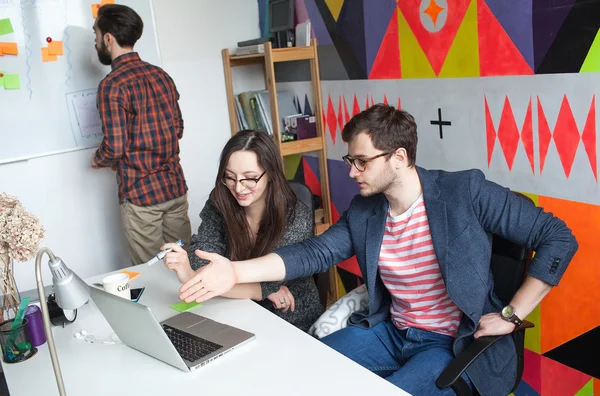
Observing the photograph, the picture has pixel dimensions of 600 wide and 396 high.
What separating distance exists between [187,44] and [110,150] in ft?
3.34

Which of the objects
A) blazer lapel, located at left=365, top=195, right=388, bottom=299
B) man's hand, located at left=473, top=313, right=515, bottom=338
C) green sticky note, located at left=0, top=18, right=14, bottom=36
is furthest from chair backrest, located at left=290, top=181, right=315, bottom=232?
green sticky note, located at left=0, top=18, right=14, bottom=36

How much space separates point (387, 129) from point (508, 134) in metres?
0.67

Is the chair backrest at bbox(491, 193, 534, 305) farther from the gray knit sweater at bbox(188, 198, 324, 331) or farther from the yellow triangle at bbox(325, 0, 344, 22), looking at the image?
the yellow triangle at bbox(325, 0, 344, 22)

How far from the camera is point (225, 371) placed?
1500 mm

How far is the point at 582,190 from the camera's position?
81.0 inches

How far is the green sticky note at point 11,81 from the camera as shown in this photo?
11.1ft

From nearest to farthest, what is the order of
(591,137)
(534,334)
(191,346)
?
(191,346), (591,137), (534,334)

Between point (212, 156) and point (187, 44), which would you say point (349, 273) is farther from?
point (187, 44)

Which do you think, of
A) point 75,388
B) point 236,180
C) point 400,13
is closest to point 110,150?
point 236,180

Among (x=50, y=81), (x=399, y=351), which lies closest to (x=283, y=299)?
(x=399, y=351)

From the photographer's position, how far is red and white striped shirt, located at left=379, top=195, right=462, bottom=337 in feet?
6.20

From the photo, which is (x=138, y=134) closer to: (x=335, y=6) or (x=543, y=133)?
(x=335, y=6)

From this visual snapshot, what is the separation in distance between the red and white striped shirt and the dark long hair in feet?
1.34

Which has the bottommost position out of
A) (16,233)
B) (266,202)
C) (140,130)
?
(266,202)
